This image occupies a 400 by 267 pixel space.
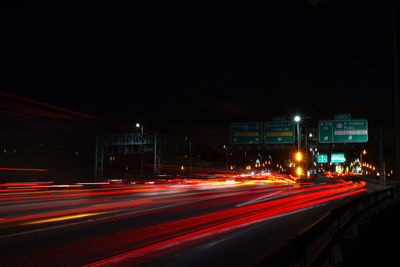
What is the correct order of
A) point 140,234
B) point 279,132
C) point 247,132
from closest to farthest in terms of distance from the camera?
point 140,234
point 279,132
point 247,132

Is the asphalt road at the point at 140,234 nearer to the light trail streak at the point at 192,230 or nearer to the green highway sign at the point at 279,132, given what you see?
the light trail streak at the point at 192,230

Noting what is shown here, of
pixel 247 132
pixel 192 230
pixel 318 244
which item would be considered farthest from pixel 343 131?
pixel 318 244

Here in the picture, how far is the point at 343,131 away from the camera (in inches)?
1948

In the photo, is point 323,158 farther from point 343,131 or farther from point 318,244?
point 318,244

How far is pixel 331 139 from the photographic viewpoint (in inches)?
1973

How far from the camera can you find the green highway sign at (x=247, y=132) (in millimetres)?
53781

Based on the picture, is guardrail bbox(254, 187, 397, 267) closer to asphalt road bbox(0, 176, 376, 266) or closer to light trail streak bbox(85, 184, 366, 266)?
asphalt road bbox(0, 176, 376, 266)

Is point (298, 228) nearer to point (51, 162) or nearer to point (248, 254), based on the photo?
point (248, 254)

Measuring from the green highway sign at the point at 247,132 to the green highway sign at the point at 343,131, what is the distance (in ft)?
26.3

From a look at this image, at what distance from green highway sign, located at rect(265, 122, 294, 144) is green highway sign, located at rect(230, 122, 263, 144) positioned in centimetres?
97

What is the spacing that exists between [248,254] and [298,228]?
4.39 m

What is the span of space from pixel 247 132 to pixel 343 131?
12.2 m

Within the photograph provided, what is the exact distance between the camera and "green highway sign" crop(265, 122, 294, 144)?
53188 millimetres

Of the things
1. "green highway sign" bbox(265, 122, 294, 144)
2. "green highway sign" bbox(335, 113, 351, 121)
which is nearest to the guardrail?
"green highway sign" bbox(335, 113, 351, 121)
